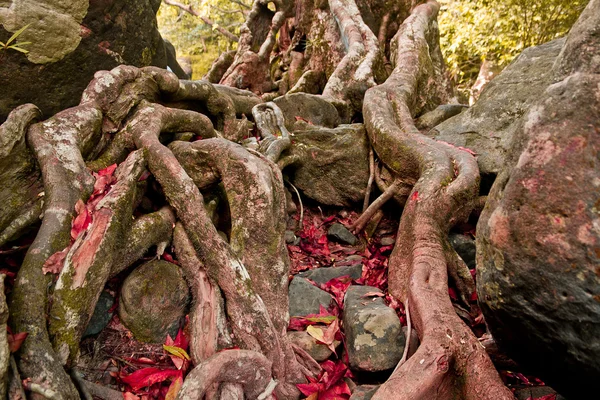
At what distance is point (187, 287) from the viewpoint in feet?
9.66

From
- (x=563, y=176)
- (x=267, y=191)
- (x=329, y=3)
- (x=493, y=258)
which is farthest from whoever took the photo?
(x=329, y=3)

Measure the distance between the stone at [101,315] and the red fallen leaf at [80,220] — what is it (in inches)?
18.6

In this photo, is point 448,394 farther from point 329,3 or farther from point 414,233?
point 329,3

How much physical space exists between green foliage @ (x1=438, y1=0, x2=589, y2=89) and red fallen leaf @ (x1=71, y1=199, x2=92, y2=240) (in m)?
10.1

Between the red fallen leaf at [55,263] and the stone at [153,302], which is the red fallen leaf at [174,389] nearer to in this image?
the stone at [153,302]

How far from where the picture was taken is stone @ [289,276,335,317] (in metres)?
3.46

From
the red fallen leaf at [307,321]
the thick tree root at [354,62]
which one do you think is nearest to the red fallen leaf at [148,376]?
the red fallen leaf at [307,321]

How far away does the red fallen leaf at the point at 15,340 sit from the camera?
2.03m

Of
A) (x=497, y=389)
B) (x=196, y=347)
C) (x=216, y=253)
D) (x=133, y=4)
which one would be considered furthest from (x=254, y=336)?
(x=133, y=4)

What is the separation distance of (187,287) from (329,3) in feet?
24.0

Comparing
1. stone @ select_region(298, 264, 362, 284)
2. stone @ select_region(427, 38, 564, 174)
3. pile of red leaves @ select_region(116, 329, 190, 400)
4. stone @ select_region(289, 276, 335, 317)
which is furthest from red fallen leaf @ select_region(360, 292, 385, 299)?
stone @ select_region(427, 38, 564, 174)

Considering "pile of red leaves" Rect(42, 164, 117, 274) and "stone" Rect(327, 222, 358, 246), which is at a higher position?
"pile of red leaves" Rect(42, 164, 117, 274)

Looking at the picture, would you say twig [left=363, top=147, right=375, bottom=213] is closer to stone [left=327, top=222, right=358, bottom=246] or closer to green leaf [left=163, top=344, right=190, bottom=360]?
stone [left=327, top=222, right=358, bottom=246]

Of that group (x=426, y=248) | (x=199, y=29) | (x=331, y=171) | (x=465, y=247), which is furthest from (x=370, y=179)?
(x=199, y=29)
